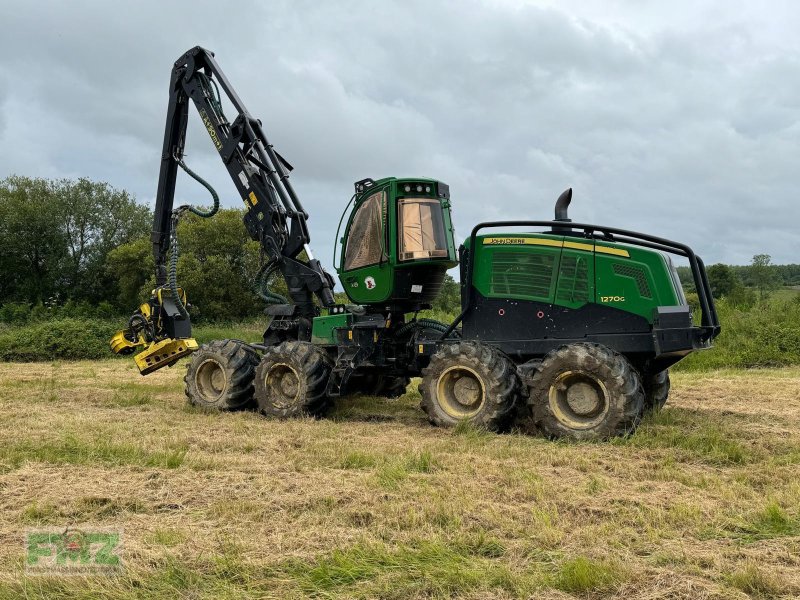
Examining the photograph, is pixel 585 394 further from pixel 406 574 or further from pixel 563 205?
pixel 406 574

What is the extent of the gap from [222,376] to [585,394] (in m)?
5.19

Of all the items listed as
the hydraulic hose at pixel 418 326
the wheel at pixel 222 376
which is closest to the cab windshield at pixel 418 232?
the hydraulic hose at pixel 418 326

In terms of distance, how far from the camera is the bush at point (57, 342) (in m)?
22.0

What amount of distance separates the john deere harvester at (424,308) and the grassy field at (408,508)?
58cm

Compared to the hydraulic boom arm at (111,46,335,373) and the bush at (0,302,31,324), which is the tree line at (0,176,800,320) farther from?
the hydraulic boom arm at (111,46,335,373)

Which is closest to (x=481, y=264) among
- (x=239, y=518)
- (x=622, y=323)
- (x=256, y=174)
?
(x=622, y=323)

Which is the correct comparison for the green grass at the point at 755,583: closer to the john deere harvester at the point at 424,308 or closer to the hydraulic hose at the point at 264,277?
the john deere harvester at the point at 424,308

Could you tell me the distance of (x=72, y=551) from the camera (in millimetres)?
4055

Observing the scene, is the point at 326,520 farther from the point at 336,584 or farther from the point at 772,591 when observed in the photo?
the point at 772,591

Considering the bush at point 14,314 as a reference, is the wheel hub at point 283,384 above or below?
below

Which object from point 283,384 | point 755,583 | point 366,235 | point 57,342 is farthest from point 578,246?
point 57,342

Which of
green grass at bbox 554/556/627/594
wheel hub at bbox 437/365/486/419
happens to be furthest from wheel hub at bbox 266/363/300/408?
green grass at bbox 554/556/627/594

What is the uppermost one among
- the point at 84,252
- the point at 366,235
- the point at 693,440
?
the point at 84,252

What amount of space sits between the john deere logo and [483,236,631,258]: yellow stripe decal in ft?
17.4
